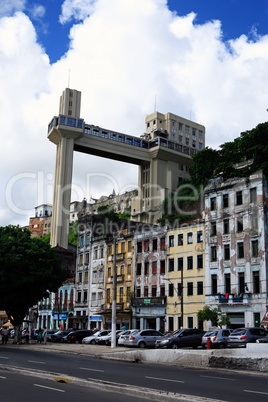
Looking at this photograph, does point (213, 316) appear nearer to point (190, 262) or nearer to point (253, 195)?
point (190, 262)

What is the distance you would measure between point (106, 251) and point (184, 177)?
201ft

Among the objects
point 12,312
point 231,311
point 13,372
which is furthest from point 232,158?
point 13,372

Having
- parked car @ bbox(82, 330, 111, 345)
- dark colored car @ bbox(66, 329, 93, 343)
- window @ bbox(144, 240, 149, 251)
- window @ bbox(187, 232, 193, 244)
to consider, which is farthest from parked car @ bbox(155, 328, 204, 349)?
window @ bbox(144, 240, 149, 251)

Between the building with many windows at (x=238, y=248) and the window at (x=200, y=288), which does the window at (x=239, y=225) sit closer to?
the building with many windows at (x=238, y=248)

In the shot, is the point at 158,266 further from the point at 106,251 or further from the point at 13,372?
the point at 13,372

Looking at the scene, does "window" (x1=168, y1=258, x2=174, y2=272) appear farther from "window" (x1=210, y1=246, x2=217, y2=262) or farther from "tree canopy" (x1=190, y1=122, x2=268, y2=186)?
"tree canopy" (x1=190, y1=122, x2=268, y2=186)

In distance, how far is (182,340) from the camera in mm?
34062

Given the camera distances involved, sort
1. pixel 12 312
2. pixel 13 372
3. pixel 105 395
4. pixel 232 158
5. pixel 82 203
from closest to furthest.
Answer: pixel 105 395 < pixel 13 372 < pixel 12 312 < pixel 232 158 < pixel 82 203

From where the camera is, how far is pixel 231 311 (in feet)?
162

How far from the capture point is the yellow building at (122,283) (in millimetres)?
62562

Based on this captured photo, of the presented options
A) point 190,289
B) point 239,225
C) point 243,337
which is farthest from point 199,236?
point 243,337

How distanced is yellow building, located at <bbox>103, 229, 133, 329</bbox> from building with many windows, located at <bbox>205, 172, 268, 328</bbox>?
13.9m

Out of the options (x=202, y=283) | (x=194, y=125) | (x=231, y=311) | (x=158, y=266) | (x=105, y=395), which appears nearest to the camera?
(x=105, y=395)

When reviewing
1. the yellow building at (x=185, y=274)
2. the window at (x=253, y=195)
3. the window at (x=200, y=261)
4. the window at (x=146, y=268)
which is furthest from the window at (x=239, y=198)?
the window at (x=146, y=268)
